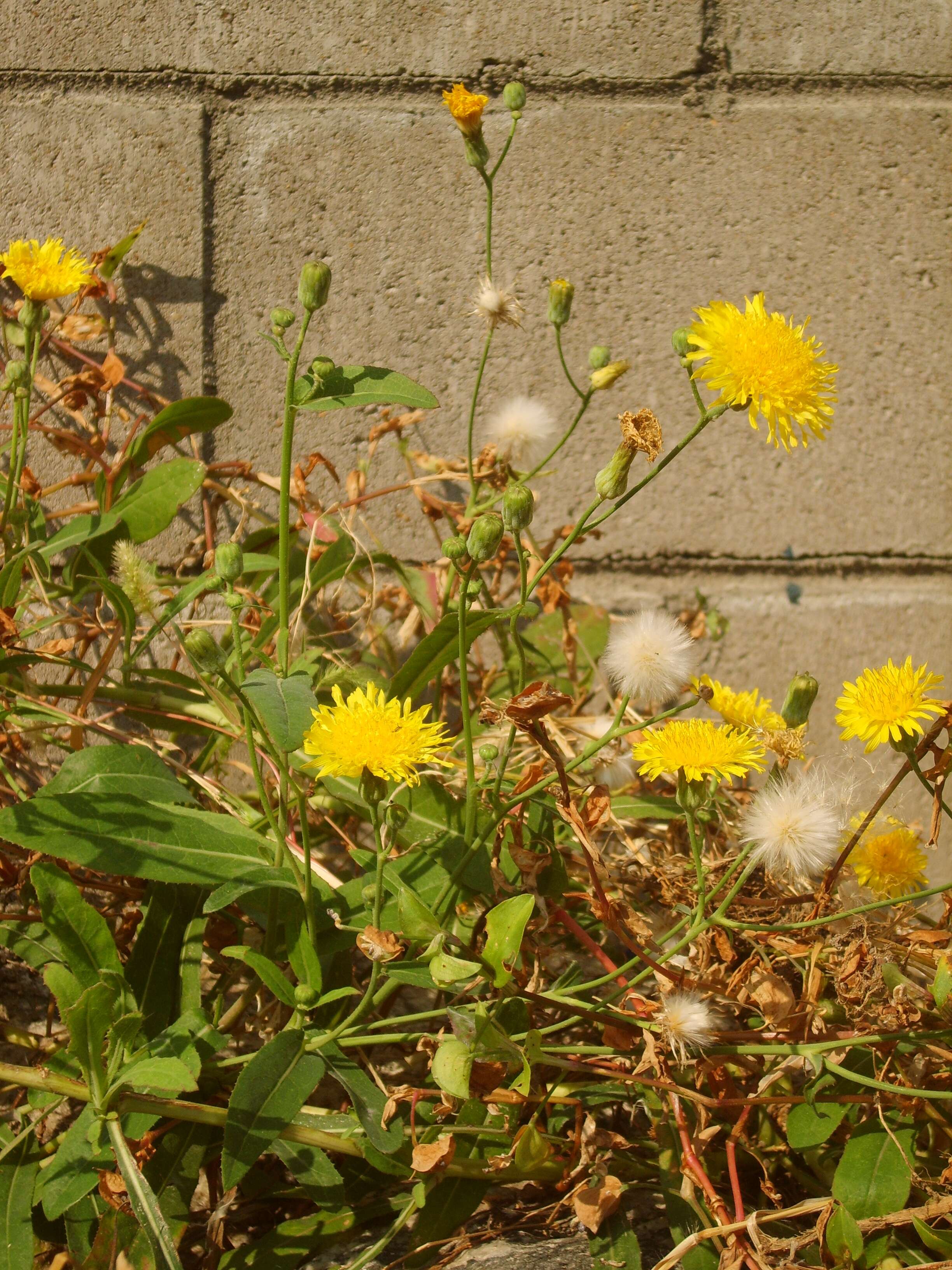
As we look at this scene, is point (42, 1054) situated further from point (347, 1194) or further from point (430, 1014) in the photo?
point (430, 1014)

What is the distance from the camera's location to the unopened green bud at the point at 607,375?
45.0 inches

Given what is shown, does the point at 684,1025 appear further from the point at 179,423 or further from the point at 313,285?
the point at 179,423

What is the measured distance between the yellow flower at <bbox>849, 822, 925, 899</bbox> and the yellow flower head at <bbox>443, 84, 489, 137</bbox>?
38.3 inches

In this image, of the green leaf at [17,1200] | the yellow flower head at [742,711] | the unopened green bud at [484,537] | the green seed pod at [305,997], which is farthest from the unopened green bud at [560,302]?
the green leaf at [17,1200]

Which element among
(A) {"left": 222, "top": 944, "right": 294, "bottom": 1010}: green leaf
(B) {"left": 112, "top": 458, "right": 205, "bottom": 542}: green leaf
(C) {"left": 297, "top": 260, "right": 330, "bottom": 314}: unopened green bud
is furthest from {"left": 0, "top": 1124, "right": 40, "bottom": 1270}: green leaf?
(C) {"left": 297, "top": 260, "right": 330, "bottom": 314}: unopened green bud

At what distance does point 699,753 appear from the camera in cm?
103

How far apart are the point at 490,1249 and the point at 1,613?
89 centimetres

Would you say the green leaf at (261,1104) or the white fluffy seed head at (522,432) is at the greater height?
the white fluffy seed head at (522,432)

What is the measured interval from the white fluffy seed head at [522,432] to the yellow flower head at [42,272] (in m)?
0.59

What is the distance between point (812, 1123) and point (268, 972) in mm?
590

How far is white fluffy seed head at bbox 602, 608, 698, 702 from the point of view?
120 centimetres

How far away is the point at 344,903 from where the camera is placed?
116 cm

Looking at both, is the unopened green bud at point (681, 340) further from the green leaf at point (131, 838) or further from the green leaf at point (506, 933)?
the green leaf at point (131, 838)

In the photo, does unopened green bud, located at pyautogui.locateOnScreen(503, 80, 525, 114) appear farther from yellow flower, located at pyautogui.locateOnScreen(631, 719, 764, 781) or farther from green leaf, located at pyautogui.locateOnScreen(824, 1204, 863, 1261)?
green leaf, located at pyautogui.locateOnScreen(824, 1204, 863, 1261)
